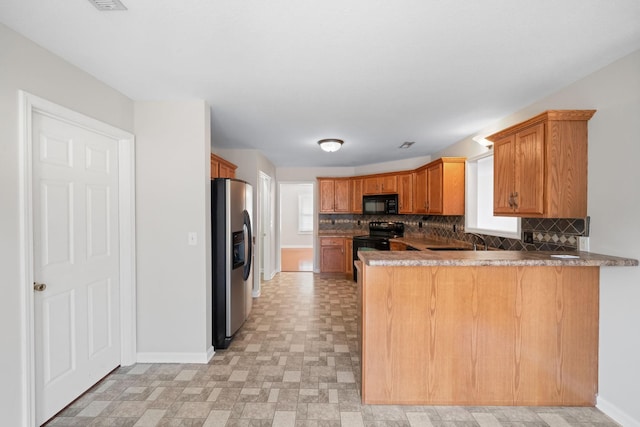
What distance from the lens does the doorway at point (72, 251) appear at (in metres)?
1.81

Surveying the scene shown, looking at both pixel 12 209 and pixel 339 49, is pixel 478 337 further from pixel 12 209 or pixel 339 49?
pixel 12 209

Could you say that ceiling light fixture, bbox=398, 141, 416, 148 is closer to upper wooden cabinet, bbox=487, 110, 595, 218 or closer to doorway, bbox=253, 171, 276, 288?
upper wooden cabinet, bbox=487, 110, 595, 218

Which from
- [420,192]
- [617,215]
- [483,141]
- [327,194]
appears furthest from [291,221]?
[617,215]

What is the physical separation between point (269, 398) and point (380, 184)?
4.35 m

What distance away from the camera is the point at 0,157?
1.62 meters

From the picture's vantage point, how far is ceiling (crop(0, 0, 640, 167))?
1508 millimetres

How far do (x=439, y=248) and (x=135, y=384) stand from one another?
140 inches

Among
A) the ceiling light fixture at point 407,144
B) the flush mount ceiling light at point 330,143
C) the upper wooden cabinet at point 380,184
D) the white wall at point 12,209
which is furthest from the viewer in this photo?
the upper wooden cabinet at point 380,184

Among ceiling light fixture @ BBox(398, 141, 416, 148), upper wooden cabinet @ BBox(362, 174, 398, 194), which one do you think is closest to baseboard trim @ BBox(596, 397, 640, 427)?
ceiling light fixture @ BBox(398, 141, 416, 148)

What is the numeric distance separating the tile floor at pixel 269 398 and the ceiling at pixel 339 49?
7.90ft

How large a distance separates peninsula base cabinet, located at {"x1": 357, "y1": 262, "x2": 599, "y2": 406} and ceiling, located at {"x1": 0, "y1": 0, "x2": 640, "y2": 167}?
143 centimetres

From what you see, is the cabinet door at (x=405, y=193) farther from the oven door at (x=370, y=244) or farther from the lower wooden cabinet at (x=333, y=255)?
the lower wooden cabinet at (x=333, y=255)

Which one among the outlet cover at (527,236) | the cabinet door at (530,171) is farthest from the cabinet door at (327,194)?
the cabinet door at (530,171)

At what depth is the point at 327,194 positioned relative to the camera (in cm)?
641
